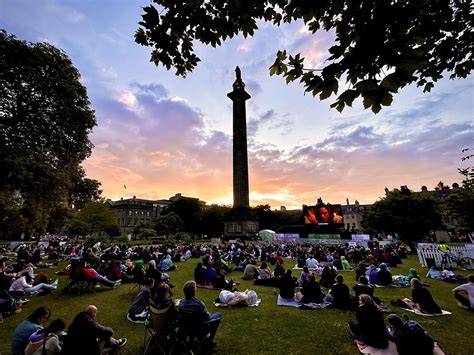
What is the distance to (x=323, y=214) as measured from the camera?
130 ft

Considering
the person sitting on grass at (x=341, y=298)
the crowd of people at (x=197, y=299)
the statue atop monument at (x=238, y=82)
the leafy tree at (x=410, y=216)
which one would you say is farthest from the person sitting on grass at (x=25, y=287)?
the statue atop monument at (x=238, y=82)

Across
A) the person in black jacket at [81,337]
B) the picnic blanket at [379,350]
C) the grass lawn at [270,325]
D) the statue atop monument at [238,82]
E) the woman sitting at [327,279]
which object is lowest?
the grass lawn at [270,325]

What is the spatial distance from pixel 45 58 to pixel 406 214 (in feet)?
140

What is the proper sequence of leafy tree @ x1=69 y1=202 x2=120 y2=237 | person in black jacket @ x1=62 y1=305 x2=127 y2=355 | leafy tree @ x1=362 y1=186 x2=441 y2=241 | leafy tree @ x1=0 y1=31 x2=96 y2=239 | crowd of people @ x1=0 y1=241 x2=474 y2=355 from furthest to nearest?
leafy tree @ x1=69 y1=202 x2=120 y2=237 → leafy tree @ x1=362 y1=186 x2=441 y2=241 → leafy tree @ x1=0 y1=31 x2=96 y2=239 → crowd of people @ x1=0 y1=241 x2=474 y2=355 → person in black jacket @ x1=62 y1=305 x2=127 y2=355

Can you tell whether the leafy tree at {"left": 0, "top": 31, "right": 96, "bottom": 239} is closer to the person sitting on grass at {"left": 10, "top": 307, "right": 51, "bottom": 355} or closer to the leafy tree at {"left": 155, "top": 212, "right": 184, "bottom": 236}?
the person sitting on grass at {"left": 10, "top": 307, "right": 51, "bottom": 355}

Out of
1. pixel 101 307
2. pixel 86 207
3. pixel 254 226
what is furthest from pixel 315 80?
pixel 86 207

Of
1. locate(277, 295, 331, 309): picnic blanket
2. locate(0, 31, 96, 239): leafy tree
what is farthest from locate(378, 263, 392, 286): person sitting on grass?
locate(0, 31, 96, 239): leafy tree

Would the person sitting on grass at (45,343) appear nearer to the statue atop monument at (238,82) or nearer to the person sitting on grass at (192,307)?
the person sitting on grass at (192,307)

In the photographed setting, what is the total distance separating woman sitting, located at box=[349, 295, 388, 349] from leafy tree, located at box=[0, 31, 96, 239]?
17.6 meters

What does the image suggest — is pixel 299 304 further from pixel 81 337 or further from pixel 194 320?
pixel 81 337

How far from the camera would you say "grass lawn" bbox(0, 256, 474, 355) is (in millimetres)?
5645

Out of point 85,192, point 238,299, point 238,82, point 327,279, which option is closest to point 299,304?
point 238,299

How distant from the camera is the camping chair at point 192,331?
510cm

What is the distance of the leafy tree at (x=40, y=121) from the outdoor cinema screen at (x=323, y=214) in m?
33.4
